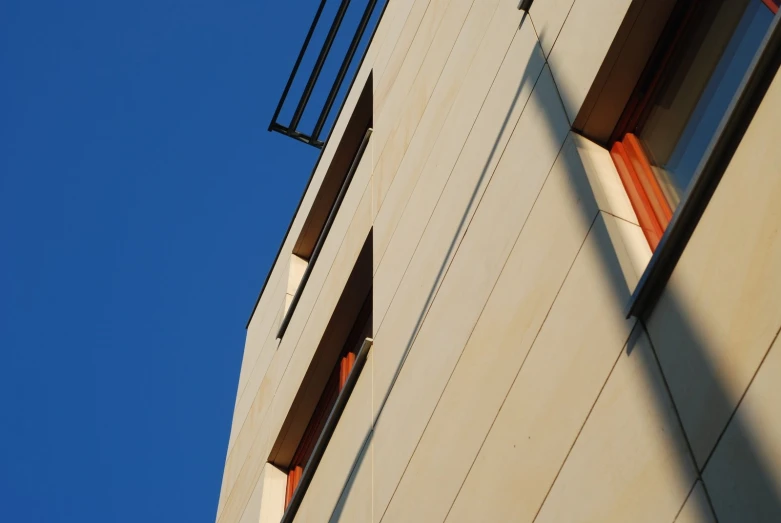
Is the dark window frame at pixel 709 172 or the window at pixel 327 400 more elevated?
the dark window frame at pixel 709 172

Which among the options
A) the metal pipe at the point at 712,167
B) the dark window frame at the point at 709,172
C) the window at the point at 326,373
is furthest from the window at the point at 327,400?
the metal pipe at the point at 712,167

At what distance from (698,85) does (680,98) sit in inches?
6.3

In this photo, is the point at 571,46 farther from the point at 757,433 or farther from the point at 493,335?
the point at 757,433

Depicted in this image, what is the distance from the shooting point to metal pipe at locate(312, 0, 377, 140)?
Result: 15.8m

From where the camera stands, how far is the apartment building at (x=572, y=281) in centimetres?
365

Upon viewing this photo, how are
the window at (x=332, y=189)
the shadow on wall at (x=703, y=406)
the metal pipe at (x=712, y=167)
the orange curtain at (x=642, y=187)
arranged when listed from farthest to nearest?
1. the window at (x=332, y=189)
2. the orange curtain at (x=642, y=187)
3. the metal pipe at (x=712, y=167)
4. the shadow on wall at (x=703, y=406)

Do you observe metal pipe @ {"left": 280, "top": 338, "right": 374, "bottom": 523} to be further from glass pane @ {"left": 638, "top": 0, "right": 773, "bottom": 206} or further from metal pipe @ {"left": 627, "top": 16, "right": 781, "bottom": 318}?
metal pipe @ {"left": 627, "top": 16, "right": 781, "bottom": 318}

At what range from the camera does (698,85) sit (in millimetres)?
5199

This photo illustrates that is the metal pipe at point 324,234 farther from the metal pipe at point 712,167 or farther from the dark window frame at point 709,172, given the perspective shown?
the metal pipe at point 712,167

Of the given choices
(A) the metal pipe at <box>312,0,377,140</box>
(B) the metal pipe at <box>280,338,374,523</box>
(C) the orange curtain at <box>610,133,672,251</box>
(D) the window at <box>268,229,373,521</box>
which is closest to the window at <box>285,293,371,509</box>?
(D) the window at <box>268,229,373,521</box>

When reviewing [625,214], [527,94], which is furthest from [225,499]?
[625,214]

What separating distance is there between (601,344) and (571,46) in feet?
7.61

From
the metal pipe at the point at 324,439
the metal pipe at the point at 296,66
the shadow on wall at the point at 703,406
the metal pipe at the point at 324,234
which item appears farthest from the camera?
the metal pipe at the point at 296,66

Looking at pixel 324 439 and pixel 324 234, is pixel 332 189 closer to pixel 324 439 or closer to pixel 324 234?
pixel 324 234
